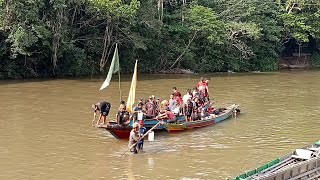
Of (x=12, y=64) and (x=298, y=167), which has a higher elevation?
(x=12, y=64)

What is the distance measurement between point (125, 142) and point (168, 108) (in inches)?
110

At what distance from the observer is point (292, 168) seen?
10547 millimetres

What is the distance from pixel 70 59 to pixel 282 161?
27.3 m

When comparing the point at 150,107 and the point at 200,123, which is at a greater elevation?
the point at 150,107

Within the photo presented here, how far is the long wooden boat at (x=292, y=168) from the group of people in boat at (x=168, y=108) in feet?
18.3

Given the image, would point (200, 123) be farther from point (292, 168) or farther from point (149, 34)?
point (149, 34)

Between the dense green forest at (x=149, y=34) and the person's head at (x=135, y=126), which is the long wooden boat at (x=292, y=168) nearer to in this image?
the person's head at (x=135, y=126)

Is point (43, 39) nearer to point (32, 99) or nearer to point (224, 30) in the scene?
point (32, 99)

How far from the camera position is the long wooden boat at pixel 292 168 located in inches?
400

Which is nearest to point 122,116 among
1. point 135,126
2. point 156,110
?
point 135,126

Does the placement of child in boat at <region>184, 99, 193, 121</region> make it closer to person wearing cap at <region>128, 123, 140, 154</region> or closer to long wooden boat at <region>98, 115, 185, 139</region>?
long wooden boat at <region>98, 115, 185, 139</region>

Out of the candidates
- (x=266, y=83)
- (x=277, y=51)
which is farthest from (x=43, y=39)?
(x=277, y=51)

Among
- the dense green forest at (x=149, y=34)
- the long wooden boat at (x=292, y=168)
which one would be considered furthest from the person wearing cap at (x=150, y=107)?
the dense green forest at (x=149, y=34)

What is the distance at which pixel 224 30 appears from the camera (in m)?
43.3
